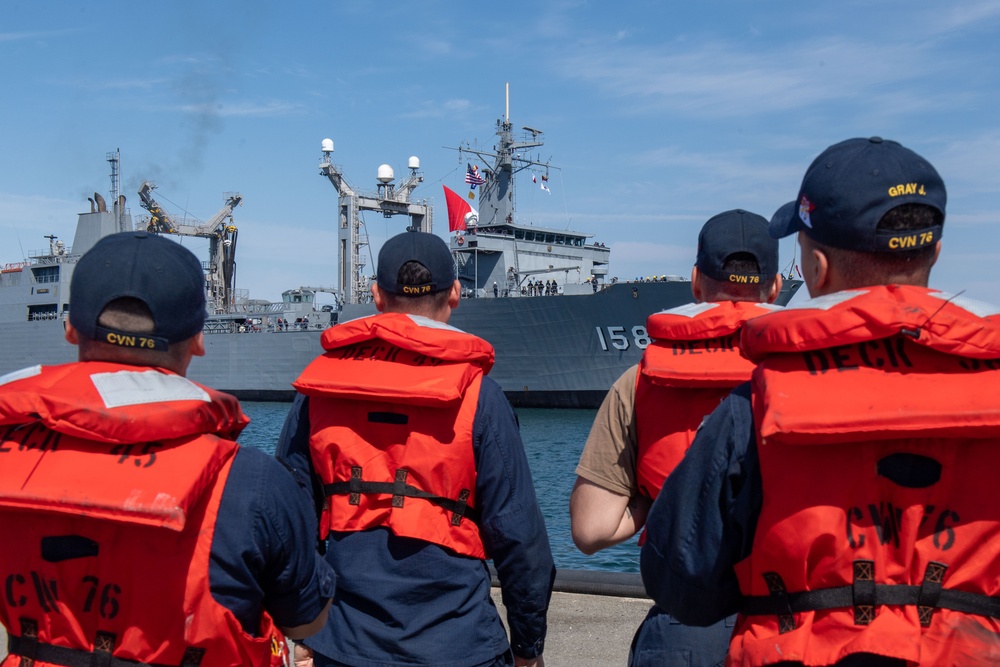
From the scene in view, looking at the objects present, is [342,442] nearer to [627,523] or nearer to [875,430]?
[627,523]

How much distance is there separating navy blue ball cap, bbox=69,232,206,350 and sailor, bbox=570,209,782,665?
1.11m

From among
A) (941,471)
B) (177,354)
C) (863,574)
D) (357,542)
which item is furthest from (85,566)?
(941,471)

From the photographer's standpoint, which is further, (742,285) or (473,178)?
(473,178)

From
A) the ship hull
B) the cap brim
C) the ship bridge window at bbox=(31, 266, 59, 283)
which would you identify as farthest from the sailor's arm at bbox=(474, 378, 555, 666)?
the ship bridge window at bbox=(31, 266, 59, 283)

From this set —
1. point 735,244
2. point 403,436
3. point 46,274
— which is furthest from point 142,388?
point 46,274

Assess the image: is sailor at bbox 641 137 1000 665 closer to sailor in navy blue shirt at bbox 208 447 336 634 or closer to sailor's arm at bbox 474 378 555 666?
sailor in navy blue shirt at bbox 208 447 336 634

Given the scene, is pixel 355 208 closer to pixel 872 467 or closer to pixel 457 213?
pixel 457 213

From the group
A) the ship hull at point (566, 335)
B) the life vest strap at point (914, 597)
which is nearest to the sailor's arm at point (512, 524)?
the life vest strap at point (914, 597)

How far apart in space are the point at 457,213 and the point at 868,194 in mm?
33354

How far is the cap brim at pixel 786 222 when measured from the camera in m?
1.61

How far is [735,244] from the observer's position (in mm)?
2371

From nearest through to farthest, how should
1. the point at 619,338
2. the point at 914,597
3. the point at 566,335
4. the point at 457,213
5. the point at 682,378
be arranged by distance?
the point at 914,597 → the point at 682,378 → the point at 619,338 → the point at 566,335 → the point at 457,213

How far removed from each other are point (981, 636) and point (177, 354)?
4.98ft

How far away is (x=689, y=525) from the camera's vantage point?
59.2 inches
